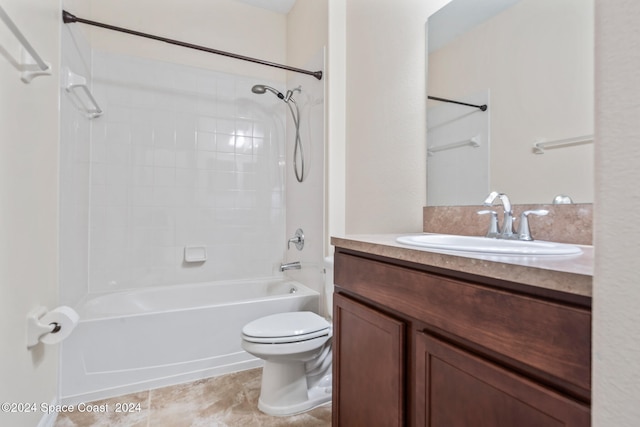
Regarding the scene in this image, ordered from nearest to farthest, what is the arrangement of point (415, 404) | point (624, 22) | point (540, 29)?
point (624, 22) → point (415, 404) → point (540, 29)

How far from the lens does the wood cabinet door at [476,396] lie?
0.50 meters

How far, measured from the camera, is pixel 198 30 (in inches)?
95.7

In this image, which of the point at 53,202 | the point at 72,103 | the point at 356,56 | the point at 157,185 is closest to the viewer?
the point at 53,202

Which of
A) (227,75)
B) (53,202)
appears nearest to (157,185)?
(53,202)

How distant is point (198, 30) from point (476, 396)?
9.32 feet

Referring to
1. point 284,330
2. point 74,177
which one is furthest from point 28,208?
point 284,330

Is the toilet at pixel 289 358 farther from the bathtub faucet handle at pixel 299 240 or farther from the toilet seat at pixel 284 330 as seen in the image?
the bathtub faucet handle at pixel 299 240

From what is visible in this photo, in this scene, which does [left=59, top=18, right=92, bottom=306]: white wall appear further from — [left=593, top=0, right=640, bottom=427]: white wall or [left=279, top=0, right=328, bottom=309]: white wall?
[left=593, top=0, right=640, bottom=427]: white wall

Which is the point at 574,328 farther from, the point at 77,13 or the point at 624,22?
the point at 77,13

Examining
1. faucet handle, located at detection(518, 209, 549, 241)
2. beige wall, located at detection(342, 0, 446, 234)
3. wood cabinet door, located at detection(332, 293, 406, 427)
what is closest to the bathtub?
beige wall, located at detection(342, 0, 446, 234)

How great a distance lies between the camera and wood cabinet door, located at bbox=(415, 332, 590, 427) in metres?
0.50

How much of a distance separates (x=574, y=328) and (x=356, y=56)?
1807mm

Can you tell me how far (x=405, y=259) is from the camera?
83 cm

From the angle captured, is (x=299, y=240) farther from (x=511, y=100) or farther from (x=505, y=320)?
(x=505, y=320)
